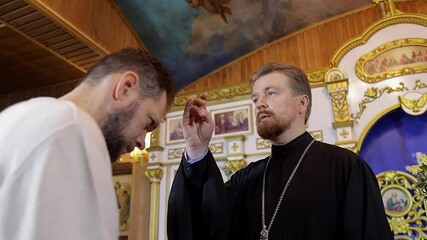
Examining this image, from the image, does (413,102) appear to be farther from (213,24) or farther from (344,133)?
(213,24)

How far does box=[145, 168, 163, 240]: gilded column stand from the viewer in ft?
16.5

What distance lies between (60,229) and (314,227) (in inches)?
42.4

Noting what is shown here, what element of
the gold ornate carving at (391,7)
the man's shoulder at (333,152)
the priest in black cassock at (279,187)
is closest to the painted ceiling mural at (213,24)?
the gold ornate carving at (391,7)

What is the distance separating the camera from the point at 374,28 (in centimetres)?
457

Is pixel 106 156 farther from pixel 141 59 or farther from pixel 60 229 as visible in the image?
pixel 141 59

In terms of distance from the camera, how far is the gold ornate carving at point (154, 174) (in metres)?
5.25

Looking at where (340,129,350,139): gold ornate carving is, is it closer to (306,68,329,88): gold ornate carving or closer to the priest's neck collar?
(306,68,329,88): gold ornate carving

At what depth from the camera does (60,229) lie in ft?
2.23

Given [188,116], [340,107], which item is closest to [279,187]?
[188,116]

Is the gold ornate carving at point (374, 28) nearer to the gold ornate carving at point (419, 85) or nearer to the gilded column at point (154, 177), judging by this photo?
the gold ornate carving at point (419, 85)

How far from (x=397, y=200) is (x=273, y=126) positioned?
118 inches

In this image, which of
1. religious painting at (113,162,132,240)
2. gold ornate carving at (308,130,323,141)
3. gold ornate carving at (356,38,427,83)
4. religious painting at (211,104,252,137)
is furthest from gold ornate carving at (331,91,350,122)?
religious painting at (113,162,132,240)

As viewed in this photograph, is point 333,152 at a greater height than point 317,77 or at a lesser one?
lesser

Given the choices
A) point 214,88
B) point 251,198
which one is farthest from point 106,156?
point 214,88
